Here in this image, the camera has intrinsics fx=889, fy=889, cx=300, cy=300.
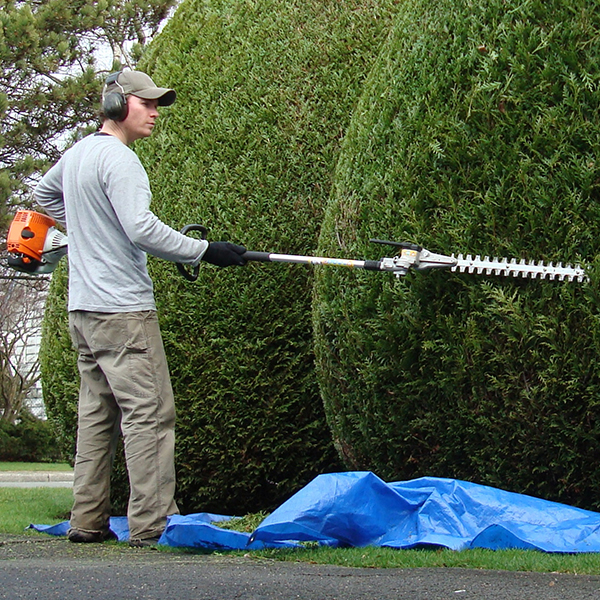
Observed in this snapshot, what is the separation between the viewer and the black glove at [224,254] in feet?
12.8

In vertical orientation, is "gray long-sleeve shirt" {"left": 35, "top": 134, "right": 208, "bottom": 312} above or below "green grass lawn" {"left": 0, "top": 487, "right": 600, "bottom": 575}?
above

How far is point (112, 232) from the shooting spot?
3969 mm

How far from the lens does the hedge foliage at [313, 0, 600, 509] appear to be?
11.2 feet

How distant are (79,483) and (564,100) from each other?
2.69 metres

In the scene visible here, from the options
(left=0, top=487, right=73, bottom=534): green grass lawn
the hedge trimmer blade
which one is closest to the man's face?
the hedge trimmer blade

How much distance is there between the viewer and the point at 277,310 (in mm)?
4660

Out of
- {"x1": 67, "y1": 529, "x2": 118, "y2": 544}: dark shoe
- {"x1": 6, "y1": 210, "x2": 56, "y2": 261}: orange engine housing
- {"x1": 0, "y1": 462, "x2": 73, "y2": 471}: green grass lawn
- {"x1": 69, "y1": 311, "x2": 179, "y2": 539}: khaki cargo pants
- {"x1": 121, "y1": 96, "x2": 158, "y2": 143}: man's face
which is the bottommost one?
{"x1": 0, "y1": 462, "x2": 73, "y2": 471}: green grass lawn

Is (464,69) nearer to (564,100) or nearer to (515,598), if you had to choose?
(564,100)

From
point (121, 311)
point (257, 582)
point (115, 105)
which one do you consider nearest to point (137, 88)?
point (115, 105)

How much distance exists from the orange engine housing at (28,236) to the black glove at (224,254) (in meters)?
0.96

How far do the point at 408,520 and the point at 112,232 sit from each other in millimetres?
1786

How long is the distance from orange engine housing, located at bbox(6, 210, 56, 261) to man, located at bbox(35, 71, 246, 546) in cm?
36

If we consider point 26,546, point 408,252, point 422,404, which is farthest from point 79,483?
point 408,252

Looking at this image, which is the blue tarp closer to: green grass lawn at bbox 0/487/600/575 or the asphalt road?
green grass lawn at bbox 0/487/600/575
